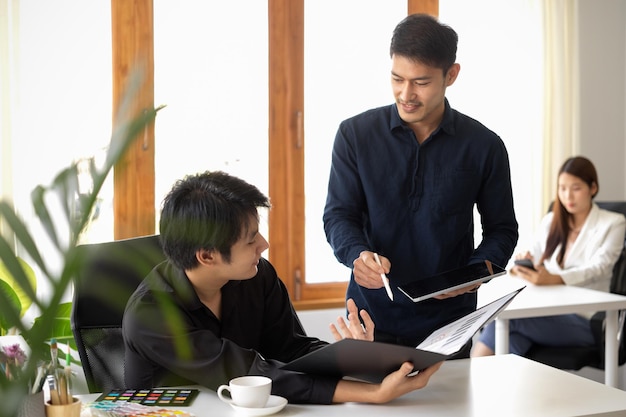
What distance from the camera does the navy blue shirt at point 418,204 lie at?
2.26m

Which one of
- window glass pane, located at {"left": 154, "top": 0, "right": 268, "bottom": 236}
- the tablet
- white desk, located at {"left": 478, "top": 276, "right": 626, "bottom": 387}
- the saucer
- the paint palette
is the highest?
window glass pane, located at {"left": 154, "top": 0, "right": 268, "bottom": 236}

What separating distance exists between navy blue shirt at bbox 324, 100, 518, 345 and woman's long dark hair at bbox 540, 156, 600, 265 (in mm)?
1884

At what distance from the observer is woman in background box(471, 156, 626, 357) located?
367 centimetres

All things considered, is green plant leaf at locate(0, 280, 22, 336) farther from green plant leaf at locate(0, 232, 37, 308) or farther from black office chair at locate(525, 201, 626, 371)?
black office chair at locate(525, 201, 626, 371)

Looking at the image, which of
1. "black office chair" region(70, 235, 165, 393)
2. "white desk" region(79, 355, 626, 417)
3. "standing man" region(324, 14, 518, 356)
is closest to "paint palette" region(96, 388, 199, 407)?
"white desk" region(79, 355, 626, 417)

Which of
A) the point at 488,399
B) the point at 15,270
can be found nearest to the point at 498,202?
the point at 488,399

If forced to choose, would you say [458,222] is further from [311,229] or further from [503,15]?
[503,15]

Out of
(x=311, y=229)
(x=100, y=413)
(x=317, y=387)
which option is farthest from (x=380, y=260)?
(x=311, y=229)

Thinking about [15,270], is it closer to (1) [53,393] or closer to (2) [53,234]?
(2) [53,234]

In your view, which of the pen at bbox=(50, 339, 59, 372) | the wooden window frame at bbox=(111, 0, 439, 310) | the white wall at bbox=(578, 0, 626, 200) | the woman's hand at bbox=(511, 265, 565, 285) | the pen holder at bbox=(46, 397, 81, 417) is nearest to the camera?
the pen at bbox=(50, 339, 59, 372)

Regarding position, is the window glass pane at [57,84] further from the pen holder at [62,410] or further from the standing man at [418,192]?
the pen holder at [62,410]

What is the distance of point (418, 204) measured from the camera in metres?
2.27

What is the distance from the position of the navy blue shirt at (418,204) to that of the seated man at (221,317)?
0.32 meters

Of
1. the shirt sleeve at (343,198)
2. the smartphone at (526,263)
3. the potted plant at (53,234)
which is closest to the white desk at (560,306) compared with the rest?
the smartphone at (526,263)
